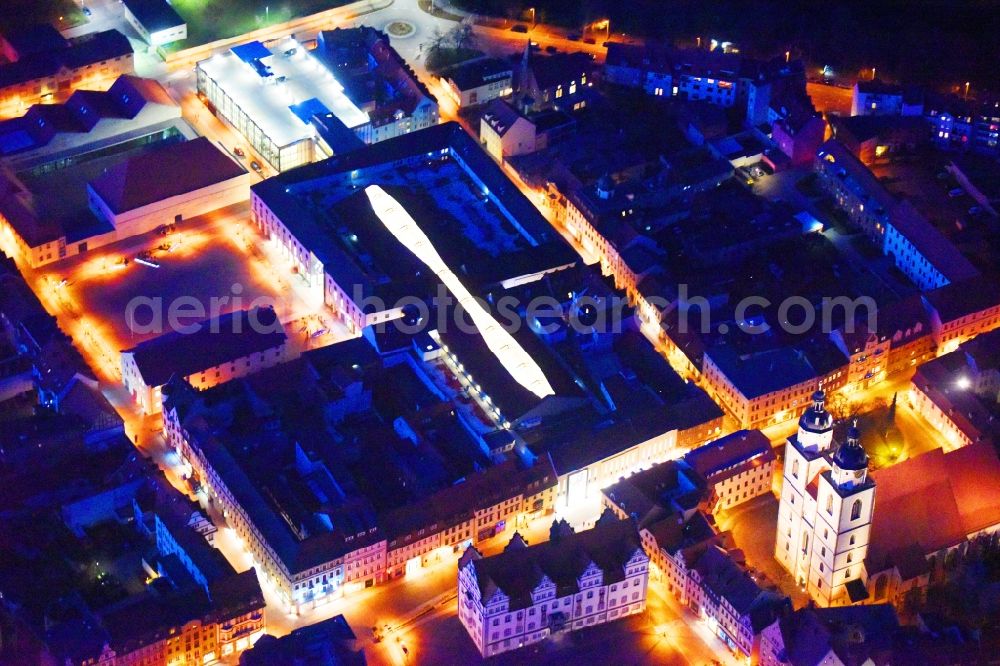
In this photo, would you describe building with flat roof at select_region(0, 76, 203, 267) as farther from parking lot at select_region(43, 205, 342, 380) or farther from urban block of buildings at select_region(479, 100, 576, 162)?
urban block of buildings at select_region(479, 100, 576, 162)

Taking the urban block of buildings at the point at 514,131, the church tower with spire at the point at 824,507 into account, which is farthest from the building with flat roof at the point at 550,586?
the urban block of buildings at the point at 514,131

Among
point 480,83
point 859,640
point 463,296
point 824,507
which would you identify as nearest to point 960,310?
point 824,507

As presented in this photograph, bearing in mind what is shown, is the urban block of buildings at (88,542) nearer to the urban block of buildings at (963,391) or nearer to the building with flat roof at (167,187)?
the building with flat roof at (167,187)

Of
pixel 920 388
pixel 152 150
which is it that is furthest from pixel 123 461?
pixel 920 388

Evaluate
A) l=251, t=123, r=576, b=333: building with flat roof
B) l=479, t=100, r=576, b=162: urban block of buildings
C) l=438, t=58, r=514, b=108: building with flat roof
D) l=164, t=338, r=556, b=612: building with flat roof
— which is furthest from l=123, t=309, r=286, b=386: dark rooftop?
l=438, t=58, r=514, b=108: building with flat roof

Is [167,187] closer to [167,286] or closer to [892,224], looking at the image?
[167,286]

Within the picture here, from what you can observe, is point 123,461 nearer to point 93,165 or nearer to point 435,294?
point 435,294

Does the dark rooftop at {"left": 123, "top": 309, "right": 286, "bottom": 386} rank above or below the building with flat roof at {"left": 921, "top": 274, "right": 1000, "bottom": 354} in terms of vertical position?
above
